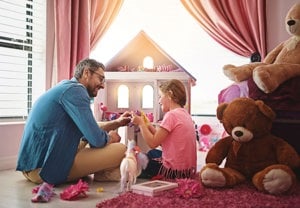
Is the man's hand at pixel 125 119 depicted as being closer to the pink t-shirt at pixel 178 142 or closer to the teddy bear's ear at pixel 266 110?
the pink t-shirt at pixel 178 142

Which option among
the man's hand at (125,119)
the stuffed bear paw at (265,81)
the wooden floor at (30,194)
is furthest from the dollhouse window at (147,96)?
the stuffed bear paw at (265,81)

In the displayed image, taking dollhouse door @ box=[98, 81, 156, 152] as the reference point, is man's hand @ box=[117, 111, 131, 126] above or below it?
below

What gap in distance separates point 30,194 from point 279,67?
65.0 inches

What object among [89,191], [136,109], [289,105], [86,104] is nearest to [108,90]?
[136,109]

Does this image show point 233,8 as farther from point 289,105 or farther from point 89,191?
point 89,191

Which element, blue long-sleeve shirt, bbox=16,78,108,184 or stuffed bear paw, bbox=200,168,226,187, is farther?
blue long-sleeve shirt, bbox=16,78,108,184

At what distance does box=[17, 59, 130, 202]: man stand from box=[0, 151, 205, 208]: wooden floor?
0.09m

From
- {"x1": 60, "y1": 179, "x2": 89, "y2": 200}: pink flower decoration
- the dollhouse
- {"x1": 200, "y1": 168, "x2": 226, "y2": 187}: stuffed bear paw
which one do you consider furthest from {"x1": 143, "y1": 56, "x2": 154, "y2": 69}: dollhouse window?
{"x1": 60, "y1": 179, "x2": 89, "y2": 200}: pink flower decoration

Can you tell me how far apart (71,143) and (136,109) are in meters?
1.23

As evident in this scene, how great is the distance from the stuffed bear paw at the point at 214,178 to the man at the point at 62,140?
2.16 feet

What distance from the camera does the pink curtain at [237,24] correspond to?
3080mm

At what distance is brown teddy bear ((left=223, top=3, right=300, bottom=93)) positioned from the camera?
2162mm

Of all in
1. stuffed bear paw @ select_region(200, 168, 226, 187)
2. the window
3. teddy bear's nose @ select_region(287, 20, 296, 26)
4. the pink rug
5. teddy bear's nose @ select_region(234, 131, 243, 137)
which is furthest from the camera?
the window

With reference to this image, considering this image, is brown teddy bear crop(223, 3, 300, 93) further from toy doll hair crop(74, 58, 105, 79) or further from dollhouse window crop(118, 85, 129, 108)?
dollhouse window crop(118, 85, 129, 108)
